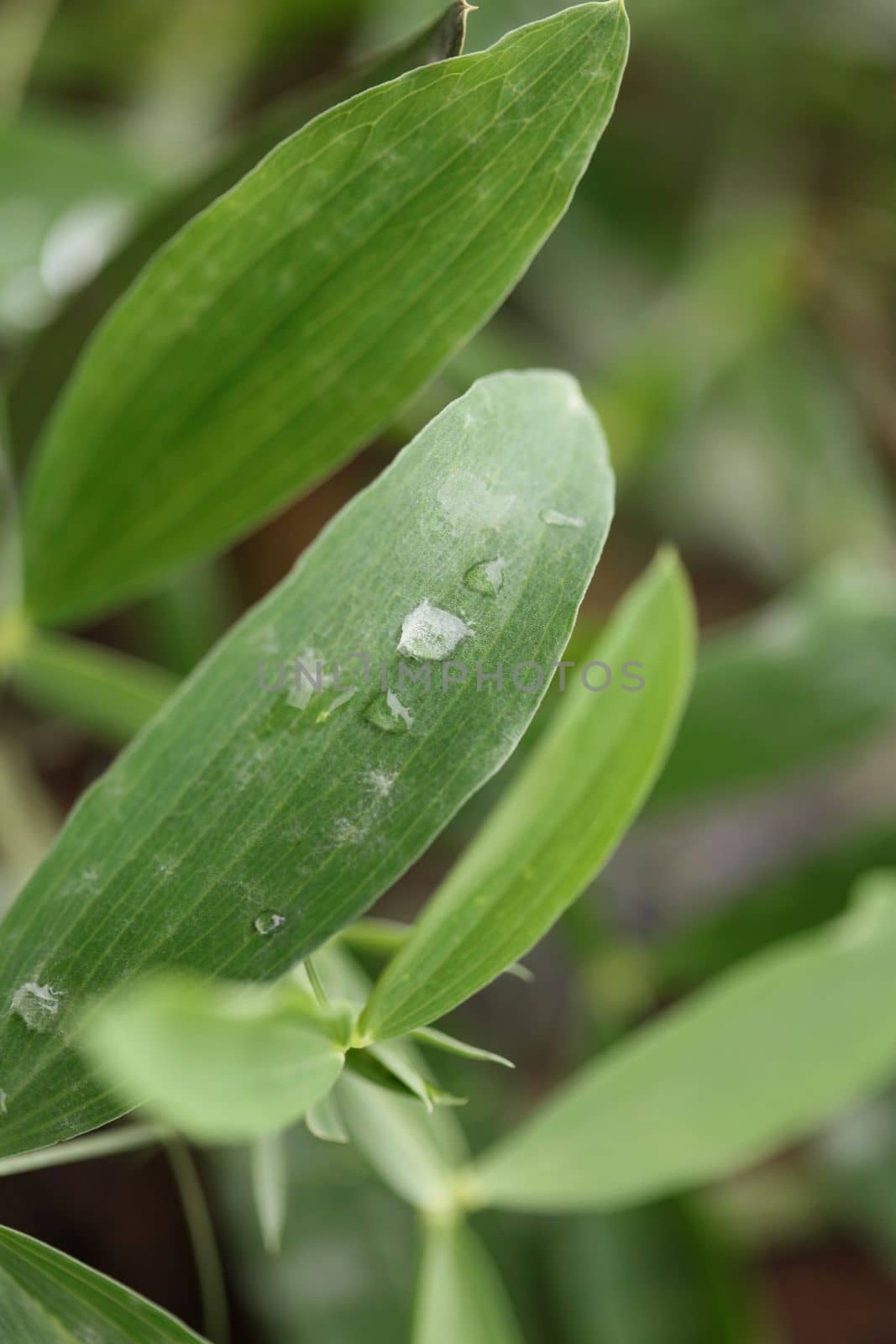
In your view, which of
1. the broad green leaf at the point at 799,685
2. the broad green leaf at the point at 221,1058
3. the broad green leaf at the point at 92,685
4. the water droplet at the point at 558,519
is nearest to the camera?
the broad green leaf at the point at 221,1058

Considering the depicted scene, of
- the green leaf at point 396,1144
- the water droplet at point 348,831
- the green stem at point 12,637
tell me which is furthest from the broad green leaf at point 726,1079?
the green stem at point 12,637

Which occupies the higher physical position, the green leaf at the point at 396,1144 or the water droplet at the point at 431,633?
the water droplet at the point at 431,633

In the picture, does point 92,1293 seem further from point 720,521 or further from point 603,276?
point 603,276

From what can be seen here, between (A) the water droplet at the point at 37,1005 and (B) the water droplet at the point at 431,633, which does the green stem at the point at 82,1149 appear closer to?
(A) the water droplet at the point at 37,1005

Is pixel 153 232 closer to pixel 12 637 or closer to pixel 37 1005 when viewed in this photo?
pixel 12 637

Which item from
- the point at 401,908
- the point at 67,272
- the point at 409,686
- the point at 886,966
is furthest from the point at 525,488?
the point at 401,908

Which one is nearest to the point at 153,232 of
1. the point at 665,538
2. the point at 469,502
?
the point at 469,502
